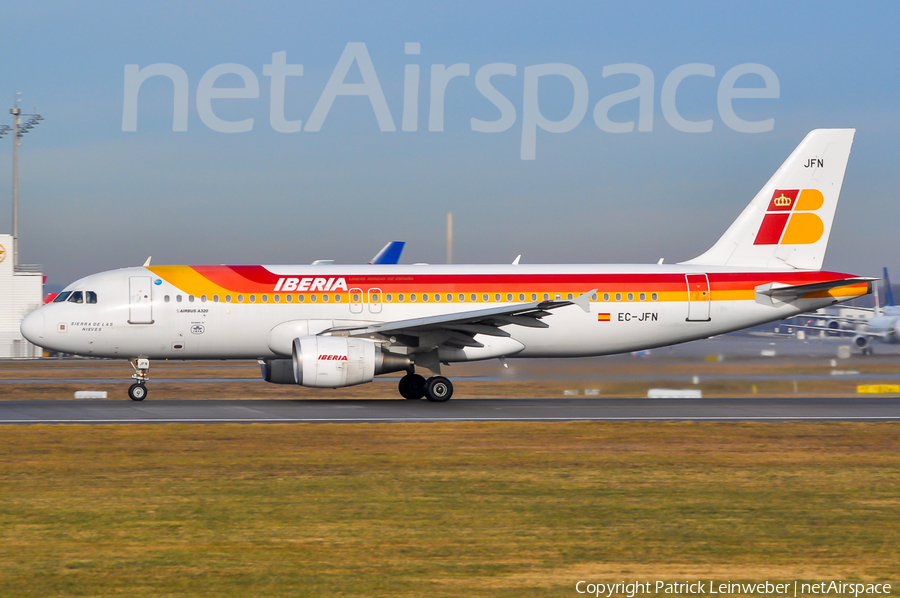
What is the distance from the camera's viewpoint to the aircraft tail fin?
28281 millimetres

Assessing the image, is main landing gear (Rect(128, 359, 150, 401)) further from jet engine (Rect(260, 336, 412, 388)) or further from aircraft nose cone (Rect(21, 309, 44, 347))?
jet engine (Rect(260, 336, 412, 388))

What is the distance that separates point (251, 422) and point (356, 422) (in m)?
2.16

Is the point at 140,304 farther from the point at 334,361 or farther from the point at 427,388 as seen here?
the point at 427,388

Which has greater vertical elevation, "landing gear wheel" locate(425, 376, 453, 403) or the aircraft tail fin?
the aircraft tail fin

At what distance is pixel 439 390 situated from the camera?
2508cm

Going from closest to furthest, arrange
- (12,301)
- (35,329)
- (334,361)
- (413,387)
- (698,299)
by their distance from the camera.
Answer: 1. (334,361)
2. (35,329)
3. (413,387)
4. (698,299)
5. (12,301)

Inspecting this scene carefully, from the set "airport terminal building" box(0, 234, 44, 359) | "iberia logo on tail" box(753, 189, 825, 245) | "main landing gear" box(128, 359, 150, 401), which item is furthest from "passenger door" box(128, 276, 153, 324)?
"airport terminal building" box(0, 234, 44, 359)

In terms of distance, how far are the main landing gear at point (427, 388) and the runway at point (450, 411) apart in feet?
1.10

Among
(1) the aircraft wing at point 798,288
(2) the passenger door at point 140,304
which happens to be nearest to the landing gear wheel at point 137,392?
(2) the passenger door at point 140,304

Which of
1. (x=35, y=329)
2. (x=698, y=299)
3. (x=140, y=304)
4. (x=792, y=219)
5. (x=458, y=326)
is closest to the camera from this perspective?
(x=458, y=326)

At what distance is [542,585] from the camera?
26.1ft

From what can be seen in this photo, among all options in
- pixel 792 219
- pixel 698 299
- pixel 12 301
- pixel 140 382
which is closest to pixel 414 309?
pixel 140 382

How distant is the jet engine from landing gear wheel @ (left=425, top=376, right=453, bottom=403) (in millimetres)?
1932

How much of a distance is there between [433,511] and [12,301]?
63942 millimetres
